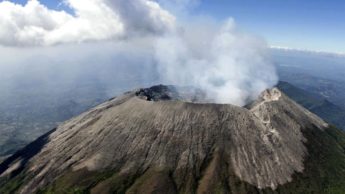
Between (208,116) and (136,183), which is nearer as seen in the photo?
(136,183)

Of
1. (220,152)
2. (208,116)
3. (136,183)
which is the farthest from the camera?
(208,116)

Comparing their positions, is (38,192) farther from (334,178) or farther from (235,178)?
(334,178)

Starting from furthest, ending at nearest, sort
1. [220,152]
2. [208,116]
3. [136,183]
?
[208,116] → [220,152] → [136,183]

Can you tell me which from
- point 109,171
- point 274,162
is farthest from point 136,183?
point 274,162

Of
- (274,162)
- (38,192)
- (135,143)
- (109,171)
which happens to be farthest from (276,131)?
(38,192)

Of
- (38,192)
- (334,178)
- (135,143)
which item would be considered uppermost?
(135,143)

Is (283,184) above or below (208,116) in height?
below
